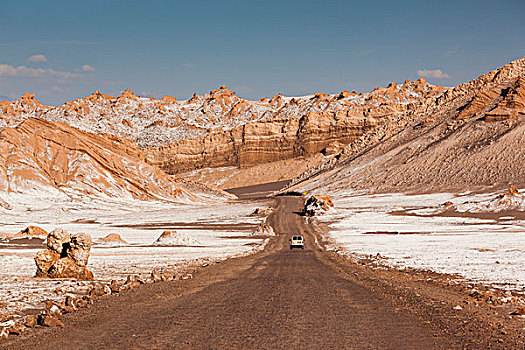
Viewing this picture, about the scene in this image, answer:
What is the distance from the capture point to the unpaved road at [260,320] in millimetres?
10008

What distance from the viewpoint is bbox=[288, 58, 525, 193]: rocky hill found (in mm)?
96363

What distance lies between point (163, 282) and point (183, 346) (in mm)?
9185

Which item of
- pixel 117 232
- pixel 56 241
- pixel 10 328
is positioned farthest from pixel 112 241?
pixel 10 328

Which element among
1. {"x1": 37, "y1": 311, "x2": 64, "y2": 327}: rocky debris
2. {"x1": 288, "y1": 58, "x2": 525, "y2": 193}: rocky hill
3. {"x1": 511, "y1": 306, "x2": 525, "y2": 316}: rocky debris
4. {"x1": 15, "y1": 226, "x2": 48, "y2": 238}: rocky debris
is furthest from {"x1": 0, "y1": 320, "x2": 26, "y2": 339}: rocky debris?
{"x1": 288, "y1": 58, "x2": 525, "y2": 193}: rocky hill

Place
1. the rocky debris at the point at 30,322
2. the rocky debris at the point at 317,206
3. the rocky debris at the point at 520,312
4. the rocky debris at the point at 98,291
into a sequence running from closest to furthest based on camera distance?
the rocky debris at the point at 30,322
the rocky debris at the point at 520,312
the rocky debris at the point at 98,291
the rocky debris at the point at 317,206

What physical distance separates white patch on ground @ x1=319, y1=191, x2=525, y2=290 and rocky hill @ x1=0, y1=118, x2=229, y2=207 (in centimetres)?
4167

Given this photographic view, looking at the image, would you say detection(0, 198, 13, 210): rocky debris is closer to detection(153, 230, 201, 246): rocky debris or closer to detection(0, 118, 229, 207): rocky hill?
detection(0, 118, 229, 207): rocky hill

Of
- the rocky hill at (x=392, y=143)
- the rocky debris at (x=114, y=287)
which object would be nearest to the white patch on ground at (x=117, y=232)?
the rocky debris at (x=114, y=287)

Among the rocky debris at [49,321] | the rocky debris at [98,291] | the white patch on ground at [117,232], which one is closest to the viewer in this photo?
the rocky debris at [49,321]

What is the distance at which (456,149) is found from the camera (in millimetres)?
108375

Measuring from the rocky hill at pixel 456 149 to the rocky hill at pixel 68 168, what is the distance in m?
43.8

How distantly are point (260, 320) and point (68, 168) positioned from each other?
308 ft

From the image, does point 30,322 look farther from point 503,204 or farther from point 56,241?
point 503,204

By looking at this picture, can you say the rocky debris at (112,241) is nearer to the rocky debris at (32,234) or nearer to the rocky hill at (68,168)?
the rocky debris at (32,234)
